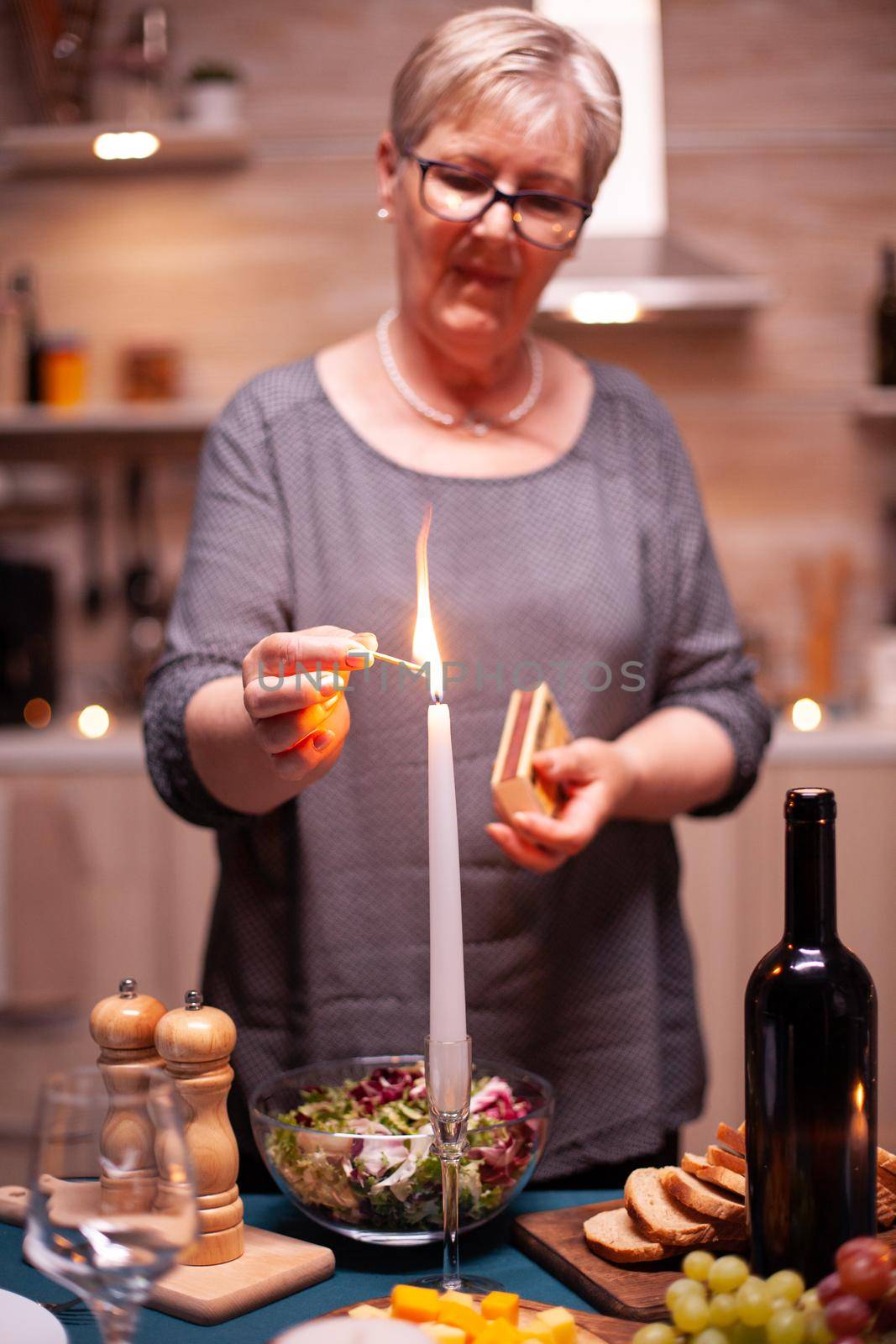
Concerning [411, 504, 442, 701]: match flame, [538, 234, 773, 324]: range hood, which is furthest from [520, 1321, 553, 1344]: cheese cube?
[538, 234, 773, 324]: range hood

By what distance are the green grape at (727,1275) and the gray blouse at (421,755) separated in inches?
21.2

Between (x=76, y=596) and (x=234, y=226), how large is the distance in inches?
38.0

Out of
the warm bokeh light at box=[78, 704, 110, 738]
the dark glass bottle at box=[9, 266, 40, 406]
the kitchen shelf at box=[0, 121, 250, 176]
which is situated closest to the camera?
the warm bokeh light at box=[78, 704, 110, 738]

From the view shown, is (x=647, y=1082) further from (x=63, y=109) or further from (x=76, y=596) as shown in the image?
(x=63, y=109)

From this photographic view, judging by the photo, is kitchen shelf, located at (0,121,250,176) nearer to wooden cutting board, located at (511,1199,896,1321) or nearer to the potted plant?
the potted plant

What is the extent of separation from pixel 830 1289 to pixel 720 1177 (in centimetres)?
19

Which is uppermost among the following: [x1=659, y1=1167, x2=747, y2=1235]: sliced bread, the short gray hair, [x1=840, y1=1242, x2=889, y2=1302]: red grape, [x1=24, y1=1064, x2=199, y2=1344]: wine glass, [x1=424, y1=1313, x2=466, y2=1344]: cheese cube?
the short gray hair

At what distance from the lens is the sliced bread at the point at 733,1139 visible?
0.89m

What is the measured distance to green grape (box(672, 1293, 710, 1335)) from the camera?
68cm

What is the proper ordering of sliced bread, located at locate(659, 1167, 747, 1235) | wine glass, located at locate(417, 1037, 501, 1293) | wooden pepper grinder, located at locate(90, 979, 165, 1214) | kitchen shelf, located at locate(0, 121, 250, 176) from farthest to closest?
1. kitchen shelf, located at locate(0, 121, 250, 176)
2. sliced bread, located at locate(659, 1167, 747, 1235)
3. wine glass, located at locate(417, 1037, 501, 1293)
4. wooden pepper grinder, located at locate(90, 979, 165, 1214)

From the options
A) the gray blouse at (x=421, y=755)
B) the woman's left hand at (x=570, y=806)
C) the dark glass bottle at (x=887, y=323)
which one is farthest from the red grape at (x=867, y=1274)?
the dark glass bottle at (x=887, y=323)

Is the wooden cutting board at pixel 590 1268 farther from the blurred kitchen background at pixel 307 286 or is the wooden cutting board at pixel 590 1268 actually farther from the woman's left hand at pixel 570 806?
the blurred kitchen background at pixel 307 286

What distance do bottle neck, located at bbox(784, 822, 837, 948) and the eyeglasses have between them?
2.20ft

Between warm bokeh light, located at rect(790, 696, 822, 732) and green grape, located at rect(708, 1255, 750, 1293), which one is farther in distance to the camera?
warm bokeh light, located at rect(790, 696, 822, 732)
